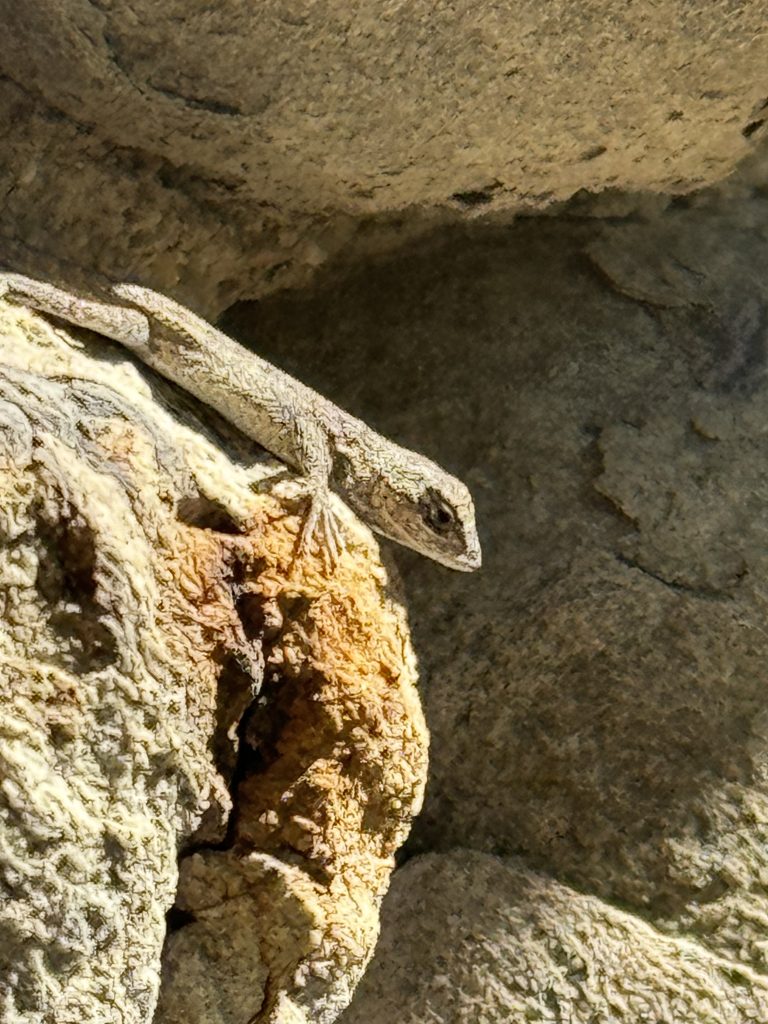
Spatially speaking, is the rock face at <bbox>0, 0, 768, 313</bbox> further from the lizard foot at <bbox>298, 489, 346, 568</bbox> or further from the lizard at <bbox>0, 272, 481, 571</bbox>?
the lizard foot at <bbox>298, 489, 346, 568</bbox>

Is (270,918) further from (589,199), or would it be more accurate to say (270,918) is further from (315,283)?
(589,199)

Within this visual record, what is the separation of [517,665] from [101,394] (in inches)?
74.2

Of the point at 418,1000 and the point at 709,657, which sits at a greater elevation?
the point at 709,657

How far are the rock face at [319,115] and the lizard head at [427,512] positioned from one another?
1.02 metres

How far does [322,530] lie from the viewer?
285 cm

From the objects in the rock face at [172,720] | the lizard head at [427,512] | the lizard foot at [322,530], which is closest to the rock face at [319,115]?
the rock face at [172,720]

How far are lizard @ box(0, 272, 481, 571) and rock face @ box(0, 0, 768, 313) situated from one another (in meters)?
0.41

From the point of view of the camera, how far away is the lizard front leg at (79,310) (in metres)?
2.91

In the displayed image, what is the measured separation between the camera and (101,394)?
263cm

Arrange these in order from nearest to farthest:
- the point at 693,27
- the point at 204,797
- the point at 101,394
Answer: the point at 204,797
the point at 101,394
the point at 693,27

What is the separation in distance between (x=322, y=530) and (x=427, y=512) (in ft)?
2.32

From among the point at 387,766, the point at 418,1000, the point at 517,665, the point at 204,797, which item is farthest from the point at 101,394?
the point at 418,1000

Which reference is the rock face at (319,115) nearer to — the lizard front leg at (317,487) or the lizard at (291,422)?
the lizard at (291,422)

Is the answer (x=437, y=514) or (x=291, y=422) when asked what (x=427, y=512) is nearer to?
(x=437, y=514)
